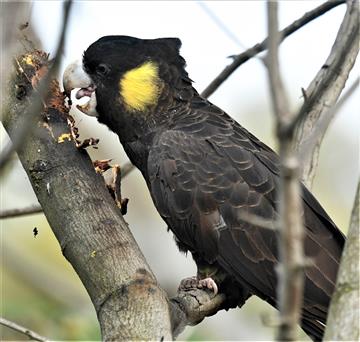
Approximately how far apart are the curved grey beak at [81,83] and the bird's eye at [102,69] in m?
0.07

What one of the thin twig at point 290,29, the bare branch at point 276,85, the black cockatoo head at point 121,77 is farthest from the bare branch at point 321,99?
the bare branch at point 276,85

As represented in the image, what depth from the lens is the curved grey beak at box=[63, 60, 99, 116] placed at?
14.5 feet

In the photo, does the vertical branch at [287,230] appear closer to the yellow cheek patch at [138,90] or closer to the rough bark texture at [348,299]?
the rough bark texture at [348,299]

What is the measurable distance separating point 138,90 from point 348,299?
97.5 inches

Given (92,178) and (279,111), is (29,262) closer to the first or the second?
(92,178)

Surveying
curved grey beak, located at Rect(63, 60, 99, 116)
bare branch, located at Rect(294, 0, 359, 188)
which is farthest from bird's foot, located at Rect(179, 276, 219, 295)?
curved grey beak, located at Rect(63, 60, 99, 116)

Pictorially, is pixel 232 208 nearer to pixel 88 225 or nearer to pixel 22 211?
pixel 88 225

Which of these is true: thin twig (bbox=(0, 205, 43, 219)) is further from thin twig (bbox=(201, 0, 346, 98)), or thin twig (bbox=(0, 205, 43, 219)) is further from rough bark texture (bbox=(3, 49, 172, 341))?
thin twig (bbox=(201, 0, 346, 98))

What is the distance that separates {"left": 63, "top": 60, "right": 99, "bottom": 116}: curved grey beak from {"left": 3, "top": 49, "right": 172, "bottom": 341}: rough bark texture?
44 centimetres

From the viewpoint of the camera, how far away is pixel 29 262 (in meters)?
6.43

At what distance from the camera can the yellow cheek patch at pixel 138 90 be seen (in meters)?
4.54

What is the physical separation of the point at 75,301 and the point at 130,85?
7.08 ft

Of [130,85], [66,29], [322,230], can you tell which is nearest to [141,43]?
[130,85]

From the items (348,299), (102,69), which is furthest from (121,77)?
(348,299)
